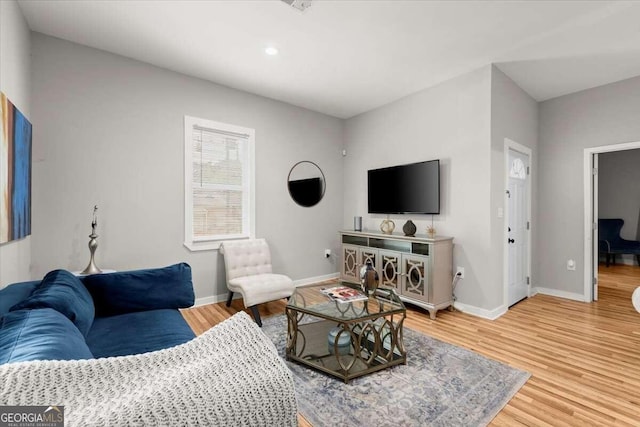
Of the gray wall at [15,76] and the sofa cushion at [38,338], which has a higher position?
the gray wall at [15,76]

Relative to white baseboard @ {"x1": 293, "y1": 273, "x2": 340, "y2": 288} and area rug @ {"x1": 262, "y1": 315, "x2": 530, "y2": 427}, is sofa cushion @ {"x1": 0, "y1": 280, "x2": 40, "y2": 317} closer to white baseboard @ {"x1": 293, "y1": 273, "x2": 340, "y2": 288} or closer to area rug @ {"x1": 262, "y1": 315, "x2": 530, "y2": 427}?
area rug @ {"x1": 262, "y1": 315, "x2": 530, "y2": 427}

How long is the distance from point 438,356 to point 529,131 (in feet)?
11.0

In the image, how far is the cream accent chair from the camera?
3.09 meters

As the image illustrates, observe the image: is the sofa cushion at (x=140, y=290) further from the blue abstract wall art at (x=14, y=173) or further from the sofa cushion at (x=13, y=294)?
the blue abstract wall art at (x=14, y=173)

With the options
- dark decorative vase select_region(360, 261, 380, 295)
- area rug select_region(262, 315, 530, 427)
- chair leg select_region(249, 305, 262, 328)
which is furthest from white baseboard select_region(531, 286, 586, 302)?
chair leg select_region(249, 305, 262, 328)

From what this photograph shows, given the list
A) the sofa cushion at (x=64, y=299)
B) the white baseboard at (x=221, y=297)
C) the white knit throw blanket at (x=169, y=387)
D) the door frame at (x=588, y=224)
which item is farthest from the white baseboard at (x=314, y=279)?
the white knit throw blanket at (x=169, y=387)

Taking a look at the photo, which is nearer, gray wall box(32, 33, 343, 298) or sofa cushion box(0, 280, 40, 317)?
sofa cushion box(0, 280, 40, 317)

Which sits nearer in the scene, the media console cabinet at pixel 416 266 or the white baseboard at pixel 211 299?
the media console cabinet at pixel 416 266

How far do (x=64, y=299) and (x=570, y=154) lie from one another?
5.38m

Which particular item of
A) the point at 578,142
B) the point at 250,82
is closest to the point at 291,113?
the point at 250,82

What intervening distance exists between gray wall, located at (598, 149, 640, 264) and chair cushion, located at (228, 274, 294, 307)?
7100 mm

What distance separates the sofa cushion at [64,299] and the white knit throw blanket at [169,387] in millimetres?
885

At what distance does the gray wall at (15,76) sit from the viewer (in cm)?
195

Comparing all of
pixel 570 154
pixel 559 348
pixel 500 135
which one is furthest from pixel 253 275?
pixel 570 154
